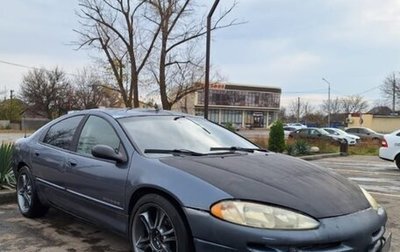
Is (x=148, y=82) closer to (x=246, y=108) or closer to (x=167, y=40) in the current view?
(x=167, y=40)

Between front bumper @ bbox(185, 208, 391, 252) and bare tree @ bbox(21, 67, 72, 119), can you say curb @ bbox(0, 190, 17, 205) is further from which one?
bare tree @ bbox(21, 67, 72, 119)

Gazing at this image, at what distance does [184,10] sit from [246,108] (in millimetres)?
72853

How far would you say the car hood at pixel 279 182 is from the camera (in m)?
3.13

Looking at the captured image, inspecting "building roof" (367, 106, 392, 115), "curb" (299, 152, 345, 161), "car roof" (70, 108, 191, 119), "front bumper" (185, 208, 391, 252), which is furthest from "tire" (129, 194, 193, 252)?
"building roof" (367, 106, 392, 115)

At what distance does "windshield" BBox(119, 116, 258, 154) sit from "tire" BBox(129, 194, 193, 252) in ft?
1.82

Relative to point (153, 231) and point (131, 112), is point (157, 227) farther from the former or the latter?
point (131, 112)

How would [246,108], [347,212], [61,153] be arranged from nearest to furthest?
[347,212], [61,153], [246,108]

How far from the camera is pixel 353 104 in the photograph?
349 ft

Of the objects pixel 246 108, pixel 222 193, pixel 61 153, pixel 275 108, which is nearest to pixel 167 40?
pixel 61 153

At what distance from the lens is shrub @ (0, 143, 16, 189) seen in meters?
6.95

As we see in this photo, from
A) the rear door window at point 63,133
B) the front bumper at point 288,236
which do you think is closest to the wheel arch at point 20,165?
the rear door window at point 63,133

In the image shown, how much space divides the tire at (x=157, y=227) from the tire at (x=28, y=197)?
7.07ft

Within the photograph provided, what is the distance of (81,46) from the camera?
31.3 meters

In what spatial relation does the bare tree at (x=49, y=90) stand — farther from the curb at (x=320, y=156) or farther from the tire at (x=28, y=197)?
the tire at (x=28, y=197)
